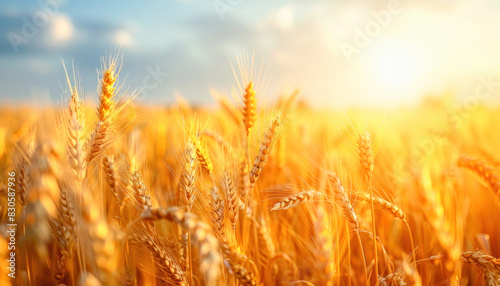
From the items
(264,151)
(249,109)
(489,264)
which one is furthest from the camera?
(249,109)

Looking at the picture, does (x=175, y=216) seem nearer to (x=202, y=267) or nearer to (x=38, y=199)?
(x=202, y=267)

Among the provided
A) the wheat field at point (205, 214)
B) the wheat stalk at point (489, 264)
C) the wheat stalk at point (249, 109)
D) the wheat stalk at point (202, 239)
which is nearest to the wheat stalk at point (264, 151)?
the wheat field at point (205, 214)

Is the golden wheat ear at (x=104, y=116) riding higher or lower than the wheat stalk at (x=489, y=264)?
higher

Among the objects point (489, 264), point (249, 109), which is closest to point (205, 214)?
point (249, 109)

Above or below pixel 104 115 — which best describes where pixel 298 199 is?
below

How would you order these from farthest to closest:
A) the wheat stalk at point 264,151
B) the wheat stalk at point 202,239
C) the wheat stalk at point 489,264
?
the wheat stalk at point 264,151, the wheat stalk at point 489,264, the wheat stalk at point 202,239

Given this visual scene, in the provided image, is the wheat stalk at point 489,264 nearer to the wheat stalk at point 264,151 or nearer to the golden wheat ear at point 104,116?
the wheat stalk at point 264,151

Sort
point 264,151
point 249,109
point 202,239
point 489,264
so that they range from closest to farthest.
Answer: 1. point 202,239
2. point 489,264
3. point 264,151
4. point 249,109

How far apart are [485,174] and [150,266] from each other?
162 cm

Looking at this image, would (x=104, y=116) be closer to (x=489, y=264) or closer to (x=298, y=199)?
(x=298, y=199)

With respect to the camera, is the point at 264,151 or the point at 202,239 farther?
the point at 264,151

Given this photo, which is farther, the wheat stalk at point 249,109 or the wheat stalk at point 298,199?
the wheat stalk at point 249,109

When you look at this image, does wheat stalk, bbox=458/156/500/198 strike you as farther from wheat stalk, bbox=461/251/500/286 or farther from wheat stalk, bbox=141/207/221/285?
wheat stalk, bbox=141/207/221/285

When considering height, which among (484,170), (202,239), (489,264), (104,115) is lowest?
(489,264)
